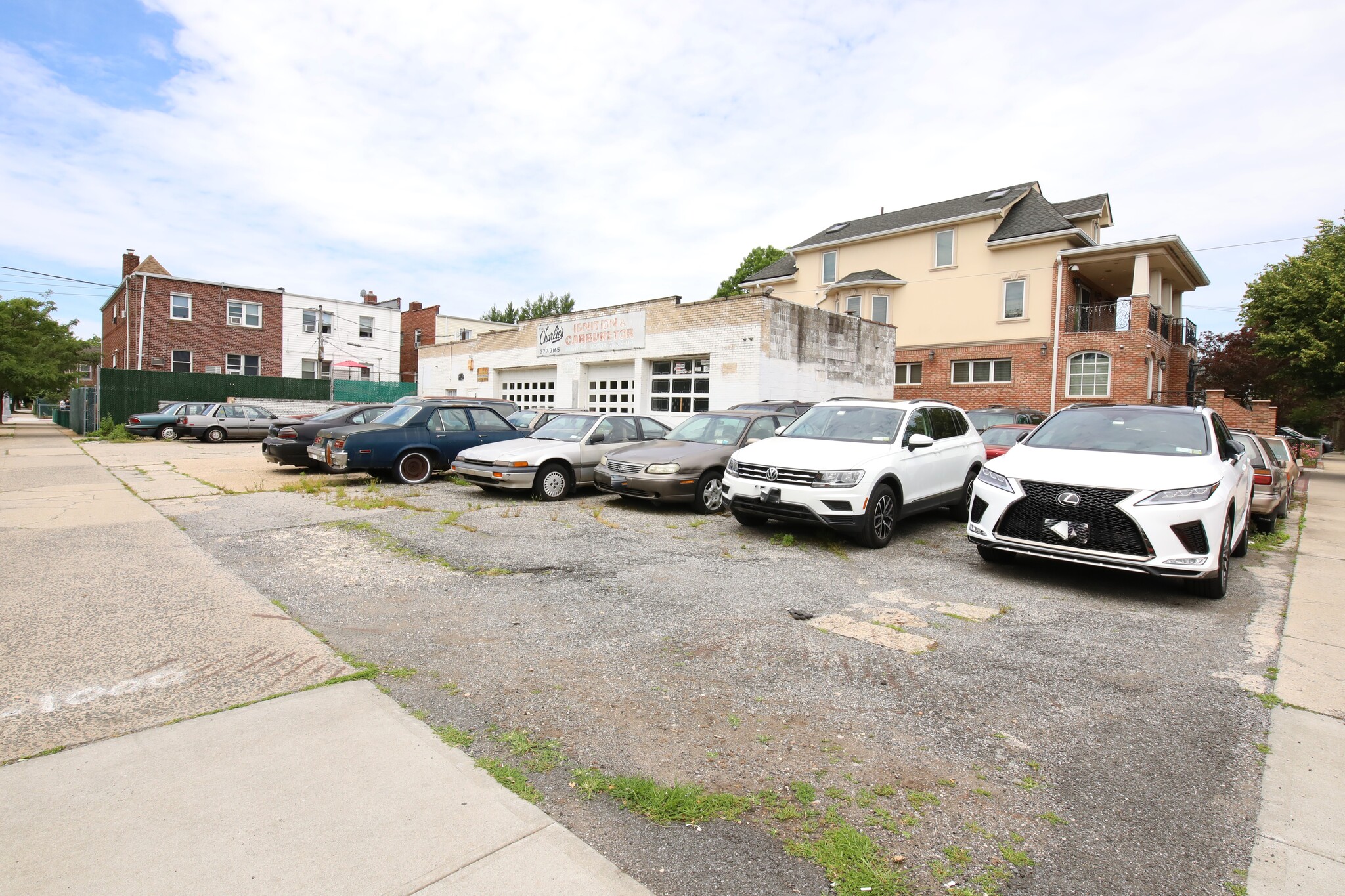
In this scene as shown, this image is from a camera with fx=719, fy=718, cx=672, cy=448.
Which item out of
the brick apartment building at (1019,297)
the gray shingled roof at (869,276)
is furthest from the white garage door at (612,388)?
the gray shingled roof at (869,276)

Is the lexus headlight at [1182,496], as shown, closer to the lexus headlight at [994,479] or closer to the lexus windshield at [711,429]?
the lexus headlight at [994,479]

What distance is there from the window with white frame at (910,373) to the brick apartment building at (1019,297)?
49mm

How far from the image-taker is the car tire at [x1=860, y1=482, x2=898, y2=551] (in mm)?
7697

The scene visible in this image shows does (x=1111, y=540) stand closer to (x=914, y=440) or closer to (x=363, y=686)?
(x=914, y=440)

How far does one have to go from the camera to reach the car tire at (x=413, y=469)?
1266 cm

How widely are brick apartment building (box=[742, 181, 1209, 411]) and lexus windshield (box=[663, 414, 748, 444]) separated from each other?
61.0 ft

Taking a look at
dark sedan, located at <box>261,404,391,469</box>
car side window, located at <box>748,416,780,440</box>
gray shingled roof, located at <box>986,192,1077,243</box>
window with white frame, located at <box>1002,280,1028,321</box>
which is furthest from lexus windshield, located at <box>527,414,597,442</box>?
gray shingled roof, located at <box>986,192,1077,243</box>

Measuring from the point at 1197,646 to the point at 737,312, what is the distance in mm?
14159

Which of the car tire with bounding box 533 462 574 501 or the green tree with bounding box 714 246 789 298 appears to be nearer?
the car tire with bounding box 533 462 574 501

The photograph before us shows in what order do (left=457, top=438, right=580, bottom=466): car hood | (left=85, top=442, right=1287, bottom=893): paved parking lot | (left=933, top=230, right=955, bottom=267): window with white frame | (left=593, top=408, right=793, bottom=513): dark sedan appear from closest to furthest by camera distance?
(left=85, top=442, right=1287, bottom=893): paved parking lot < (left=593, top=408, right=793, bottom=513): dark sedan < (left=457, top=438, right=580, bottom=466): car hood < (left=933, top=230, right=955, bottom=267): window with white frame

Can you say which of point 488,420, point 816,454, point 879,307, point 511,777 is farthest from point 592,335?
point 511,777

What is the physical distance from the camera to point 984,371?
28.4 m

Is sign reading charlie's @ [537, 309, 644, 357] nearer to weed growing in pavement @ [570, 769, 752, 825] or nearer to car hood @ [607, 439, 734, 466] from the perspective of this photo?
car hood @ [607, 439, 734, 466]

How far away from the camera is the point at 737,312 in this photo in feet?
59.5
